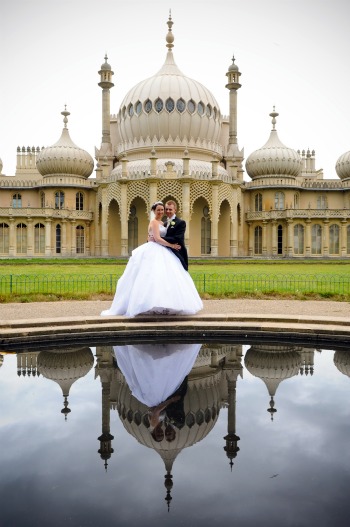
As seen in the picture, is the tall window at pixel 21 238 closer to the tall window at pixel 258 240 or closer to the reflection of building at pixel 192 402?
the tall window at pixel 258 240

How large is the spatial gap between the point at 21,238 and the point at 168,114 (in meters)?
16.6

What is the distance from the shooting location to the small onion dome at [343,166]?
1967 inches

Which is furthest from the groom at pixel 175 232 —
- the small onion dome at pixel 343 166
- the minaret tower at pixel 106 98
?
the small onion dome at pixel 343 166

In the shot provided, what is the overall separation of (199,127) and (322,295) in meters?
32.8

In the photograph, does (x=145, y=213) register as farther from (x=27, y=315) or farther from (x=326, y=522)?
(x=326, y=522)

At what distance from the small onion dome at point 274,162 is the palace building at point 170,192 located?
0.32 ft

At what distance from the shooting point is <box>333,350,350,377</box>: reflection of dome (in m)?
6.69

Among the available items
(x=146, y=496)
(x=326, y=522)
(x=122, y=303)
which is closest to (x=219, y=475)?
(x=146, y=496)

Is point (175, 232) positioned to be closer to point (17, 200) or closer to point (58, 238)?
point (58, 238)

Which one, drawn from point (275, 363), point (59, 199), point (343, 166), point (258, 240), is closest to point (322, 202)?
point (343, 166)

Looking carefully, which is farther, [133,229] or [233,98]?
[233,98]

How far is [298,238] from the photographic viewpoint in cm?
4522

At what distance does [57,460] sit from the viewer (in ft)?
13.3

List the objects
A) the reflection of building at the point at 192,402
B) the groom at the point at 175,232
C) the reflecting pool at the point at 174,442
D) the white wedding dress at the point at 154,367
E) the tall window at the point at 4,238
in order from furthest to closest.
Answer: the tall window at the point at 4,238 < the groom at the point at 175,232 < the white wedding dress at the point at 154,367 < the reflection of building at the point at 192,402 < the reflecting pool at the point at 174,442
